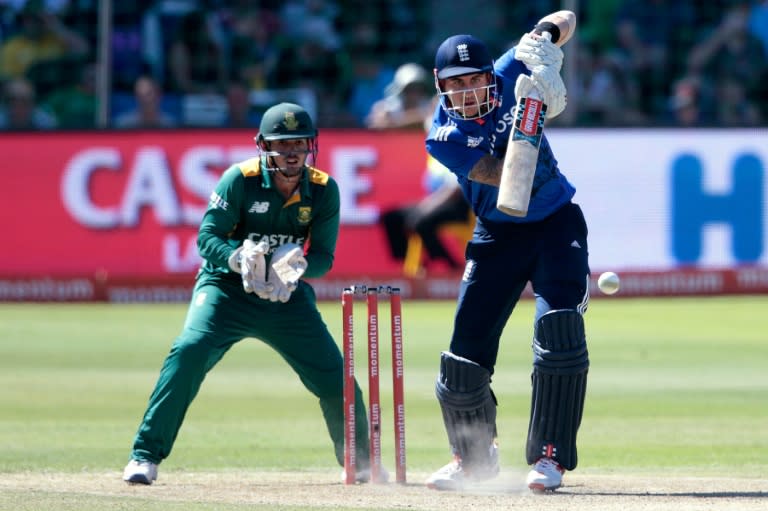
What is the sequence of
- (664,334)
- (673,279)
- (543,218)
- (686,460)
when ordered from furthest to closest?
(673,279), (664,334), (686,460), (543,218)

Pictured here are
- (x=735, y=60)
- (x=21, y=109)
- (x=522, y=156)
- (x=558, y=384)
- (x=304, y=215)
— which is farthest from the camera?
(x=735, y=60)

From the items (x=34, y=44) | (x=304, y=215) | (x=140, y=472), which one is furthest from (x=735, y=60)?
(x=140, y=472)

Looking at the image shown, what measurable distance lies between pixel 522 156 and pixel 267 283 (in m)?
1.32

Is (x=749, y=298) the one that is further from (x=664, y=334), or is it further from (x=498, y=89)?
(x=498, y=89)

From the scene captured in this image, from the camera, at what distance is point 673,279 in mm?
15969

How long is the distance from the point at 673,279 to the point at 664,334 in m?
2.84

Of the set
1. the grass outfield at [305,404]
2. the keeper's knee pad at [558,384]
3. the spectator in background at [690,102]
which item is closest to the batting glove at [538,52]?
the keeper's knee pad at [558,384]

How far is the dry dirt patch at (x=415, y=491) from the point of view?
6.12 m

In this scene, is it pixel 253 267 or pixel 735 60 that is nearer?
pixel 253 267

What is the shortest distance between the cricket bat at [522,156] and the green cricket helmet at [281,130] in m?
1.03

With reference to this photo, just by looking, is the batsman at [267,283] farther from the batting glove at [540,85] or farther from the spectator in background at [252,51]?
the spectator in background at [252,51]

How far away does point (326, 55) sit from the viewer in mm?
18562

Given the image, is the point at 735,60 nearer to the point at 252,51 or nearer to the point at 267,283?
the point at 252,51

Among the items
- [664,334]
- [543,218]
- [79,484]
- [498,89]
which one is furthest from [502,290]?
[664,334]
